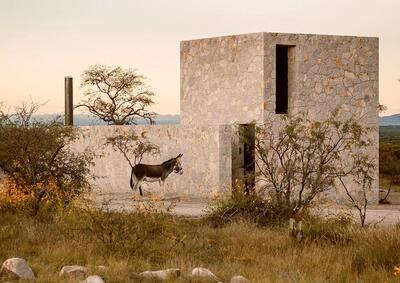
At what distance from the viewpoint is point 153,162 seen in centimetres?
2511

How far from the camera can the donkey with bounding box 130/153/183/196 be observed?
24.2 meters

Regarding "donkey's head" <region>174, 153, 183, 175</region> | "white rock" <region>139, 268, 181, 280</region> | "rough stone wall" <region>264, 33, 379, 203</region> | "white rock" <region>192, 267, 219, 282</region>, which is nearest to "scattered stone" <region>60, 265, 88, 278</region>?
"white rock" <region>139, 268, 181, 280</region>

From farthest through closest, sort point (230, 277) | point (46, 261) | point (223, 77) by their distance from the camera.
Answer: point (223, 77), point (46, 261), point (230, 277)

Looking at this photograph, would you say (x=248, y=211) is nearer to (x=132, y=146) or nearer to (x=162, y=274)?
(x=162, y=274)

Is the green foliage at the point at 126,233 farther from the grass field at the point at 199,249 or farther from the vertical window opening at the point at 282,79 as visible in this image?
the vertical window opening at the point at 282,79

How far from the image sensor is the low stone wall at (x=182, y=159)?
23094 mm

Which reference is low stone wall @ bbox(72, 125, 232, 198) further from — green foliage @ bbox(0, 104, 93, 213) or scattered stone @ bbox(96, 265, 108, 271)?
scattered stone @ bbox(96, 265, 108, 271)

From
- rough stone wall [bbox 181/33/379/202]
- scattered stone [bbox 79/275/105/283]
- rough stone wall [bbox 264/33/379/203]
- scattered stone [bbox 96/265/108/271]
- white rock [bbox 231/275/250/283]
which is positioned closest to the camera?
scattered stone [bbox 79/275/105/283]

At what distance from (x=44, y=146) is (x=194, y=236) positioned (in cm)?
530

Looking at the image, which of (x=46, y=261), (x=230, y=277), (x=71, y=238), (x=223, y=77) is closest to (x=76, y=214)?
(x=71, y=238)

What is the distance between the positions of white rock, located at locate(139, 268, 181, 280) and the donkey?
1390 centimetres

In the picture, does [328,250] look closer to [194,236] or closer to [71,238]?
[194,236]

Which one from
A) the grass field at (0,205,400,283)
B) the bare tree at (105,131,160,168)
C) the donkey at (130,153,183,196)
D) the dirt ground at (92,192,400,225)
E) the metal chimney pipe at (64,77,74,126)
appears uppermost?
the metal chimney pipe at (64,77,74,126)

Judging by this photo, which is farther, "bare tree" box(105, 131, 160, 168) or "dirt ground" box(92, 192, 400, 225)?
"bare tree" box(105, 131, 160, 168)
